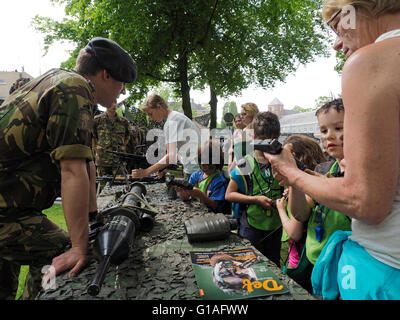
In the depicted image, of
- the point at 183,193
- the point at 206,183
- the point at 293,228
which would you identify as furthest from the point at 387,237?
the point at 206,183

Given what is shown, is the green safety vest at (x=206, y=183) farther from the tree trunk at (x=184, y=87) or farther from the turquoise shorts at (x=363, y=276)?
the tree trunk at (x=184, y=87)

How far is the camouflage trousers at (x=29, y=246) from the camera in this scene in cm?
125

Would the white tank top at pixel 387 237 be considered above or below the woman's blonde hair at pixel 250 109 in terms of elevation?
below

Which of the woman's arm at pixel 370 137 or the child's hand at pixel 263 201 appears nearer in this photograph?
the woman's arm at pixel 370 137

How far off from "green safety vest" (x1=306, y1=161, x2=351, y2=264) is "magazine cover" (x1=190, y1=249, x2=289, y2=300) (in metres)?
0.47

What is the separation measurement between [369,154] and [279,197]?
1622mm

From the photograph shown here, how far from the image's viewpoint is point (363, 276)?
804mm

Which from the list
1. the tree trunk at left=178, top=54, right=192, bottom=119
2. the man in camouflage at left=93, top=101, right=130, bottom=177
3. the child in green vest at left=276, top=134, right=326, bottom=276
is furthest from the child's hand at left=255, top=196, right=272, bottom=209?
the tree trunk at left=178, top=54, right=192, bottom=119

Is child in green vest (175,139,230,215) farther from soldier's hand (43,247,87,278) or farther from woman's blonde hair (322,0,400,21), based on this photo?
woman's blonde hair (322,0,400,21)

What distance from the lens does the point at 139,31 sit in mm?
7711

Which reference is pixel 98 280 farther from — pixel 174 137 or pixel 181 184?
pixel 174 137

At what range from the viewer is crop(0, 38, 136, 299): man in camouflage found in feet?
3.65

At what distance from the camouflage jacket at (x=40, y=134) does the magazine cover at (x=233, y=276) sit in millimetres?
730

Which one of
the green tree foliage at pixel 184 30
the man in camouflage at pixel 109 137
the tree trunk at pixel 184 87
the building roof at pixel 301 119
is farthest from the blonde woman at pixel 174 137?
the building roof at pixel 301 119
